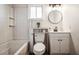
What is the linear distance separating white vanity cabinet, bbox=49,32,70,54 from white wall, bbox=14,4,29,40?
0.37 m

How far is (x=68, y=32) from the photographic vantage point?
156 cm

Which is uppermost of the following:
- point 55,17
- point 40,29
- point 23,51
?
point 55,17

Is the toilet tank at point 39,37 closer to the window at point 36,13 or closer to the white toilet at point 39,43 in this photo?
the white toilet at point 39,43

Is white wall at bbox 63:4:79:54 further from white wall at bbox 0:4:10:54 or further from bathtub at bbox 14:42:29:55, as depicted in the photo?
white wall at bbox 0:4:10:54

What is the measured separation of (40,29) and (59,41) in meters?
0.31

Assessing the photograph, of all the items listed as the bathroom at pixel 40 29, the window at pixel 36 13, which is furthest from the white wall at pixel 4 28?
the window at pixel 36 13

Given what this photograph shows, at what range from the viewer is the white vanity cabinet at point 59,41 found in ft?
4.95

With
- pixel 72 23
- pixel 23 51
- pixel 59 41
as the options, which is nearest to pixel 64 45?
pixel 59 41

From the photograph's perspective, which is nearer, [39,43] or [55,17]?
[39,43]

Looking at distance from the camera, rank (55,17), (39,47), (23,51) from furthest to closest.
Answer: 1. (55,17)
2. (39,47)
3. (23,51)

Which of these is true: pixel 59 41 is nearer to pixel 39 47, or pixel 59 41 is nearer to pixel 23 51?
pixel 39 47

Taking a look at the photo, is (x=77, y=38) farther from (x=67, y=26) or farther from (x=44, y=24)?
(x=44, y=24)

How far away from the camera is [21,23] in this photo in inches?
57.7

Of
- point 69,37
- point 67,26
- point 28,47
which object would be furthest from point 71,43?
point 28,47
